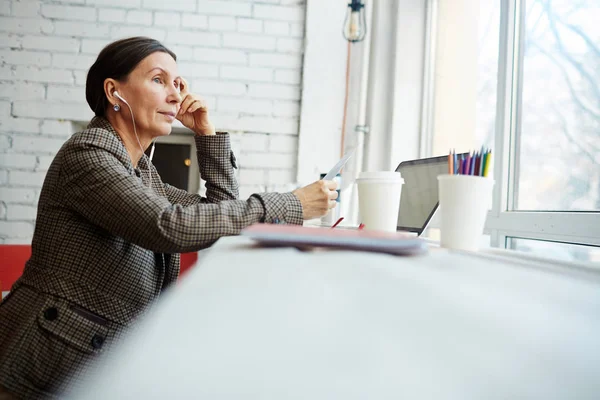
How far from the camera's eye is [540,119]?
61.1 inches

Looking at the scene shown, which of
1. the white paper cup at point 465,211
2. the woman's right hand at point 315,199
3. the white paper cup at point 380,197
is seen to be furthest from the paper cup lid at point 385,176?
the white paper cup at point 465,211

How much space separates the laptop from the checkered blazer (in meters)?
0.42

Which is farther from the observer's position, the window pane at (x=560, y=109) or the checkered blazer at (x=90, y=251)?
the window pane at (x=560, y=109)

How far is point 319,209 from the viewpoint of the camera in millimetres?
977

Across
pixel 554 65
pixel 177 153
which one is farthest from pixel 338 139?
pixel 554 65

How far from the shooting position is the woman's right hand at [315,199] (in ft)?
3.16

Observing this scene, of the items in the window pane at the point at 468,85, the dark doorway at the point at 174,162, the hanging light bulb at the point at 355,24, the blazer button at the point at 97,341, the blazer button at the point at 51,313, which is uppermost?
the hanging light bulb at the point at 355,24

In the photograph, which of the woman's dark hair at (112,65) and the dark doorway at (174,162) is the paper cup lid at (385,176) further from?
the dark doorway at (174,162)

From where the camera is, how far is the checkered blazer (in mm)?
862

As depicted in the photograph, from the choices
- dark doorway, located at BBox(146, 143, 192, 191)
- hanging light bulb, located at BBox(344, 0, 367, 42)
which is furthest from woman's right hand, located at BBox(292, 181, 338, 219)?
dark doorway, located at BBox(146, 143, 192, 191)

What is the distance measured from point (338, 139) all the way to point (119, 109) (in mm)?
1461

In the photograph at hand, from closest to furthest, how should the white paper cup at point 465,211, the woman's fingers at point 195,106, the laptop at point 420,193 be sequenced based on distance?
the white paper cup at point 465,211, the laptop at point 420,193, the woman's fingers at point 195,106

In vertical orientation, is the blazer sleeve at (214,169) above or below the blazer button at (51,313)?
above

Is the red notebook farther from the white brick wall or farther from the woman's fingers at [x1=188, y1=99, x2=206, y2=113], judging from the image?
the white brick wall
